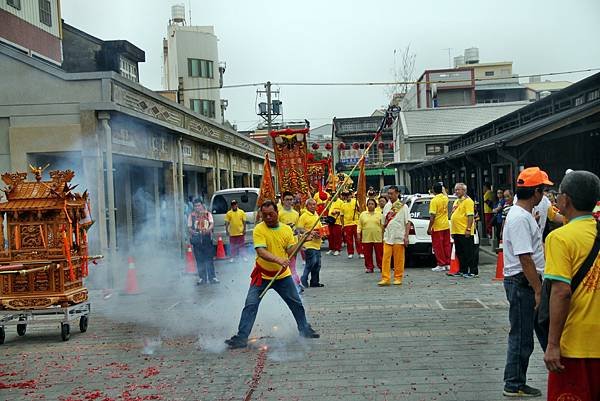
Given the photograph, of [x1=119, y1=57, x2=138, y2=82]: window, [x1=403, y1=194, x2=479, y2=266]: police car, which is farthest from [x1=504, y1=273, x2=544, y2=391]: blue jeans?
[x1=119, y1=57, x2=138, y2=82]: window

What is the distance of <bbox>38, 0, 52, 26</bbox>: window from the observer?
17.8 meters

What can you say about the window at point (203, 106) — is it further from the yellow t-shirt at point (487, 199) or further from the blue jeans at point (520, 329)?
the blue jeans at point (520, 329)

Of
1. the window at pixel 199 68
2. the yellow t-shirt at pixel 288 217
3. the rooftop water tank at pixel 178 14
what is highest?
the rooftop water tank at pixel 178 14

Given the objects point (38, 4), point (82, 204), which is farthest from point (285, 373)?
point (38, 4)

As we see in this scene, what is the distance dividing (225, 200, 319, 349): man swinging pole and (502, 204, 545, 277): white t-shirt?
2894 millimetres

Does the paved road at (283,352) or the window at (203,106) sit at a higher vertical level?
the window at (203,106)

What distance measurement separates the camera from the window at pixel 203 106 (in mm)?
45469

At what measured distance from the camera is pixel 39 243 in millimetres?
8250

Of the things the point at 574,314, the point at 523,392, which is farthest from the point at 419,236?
the point at 574,314

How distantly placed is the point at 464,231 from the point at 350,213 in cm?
560

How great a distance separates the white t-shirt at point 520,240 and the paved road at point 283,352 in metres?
1.17

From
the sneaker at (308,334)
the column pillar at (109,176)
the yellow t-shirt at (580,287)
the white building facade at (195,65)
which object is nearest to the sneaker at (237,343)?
the sneaker at (308,334)

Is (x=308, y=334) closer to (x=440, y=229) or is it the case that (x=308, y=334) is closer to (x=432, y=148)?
(x=440, y=229)

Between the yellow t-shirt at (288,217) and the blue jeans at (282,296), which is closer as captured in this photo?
the blue jeans at (282,296)
